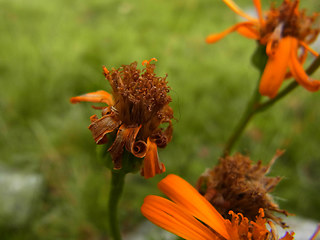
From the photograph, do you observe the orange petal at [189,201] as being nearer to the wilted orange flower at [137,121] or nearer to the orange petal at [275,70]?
the wilted orange flower at [137,121]

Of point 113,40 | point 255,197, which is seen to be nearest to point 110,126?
point 255,197

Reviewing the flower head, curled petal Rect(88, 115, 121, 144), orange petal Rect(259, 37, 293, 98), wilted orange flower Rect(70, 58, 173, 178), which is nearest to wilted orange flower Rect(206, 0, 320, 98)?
orange petal Rect(259, 37, 293, 98)

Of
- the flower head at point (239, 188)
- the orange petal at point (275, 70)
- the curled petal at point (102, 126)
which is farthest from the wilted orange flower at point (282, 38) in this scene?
the curled petal at point (102, 126)

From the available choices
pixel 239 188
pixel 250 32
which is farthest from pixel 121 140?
pixel 250 32

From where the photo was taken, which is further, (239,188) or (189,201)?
(239,188)

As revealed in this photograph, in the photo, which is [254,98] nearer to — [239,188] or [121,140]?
[239,188]

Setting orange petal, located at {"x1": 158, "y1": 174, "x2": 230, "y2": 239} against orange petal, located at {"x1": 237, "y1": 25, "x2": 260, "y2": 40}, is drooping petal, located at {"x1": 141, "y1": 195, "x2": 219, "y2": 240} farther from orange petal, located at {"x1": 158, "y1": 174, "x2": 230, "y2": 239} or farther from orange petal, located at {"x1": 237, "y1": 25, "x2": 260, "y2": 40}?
orange petal, located at {"x1": 237, "y1": 25, "x2": 260, "y2": 40}
